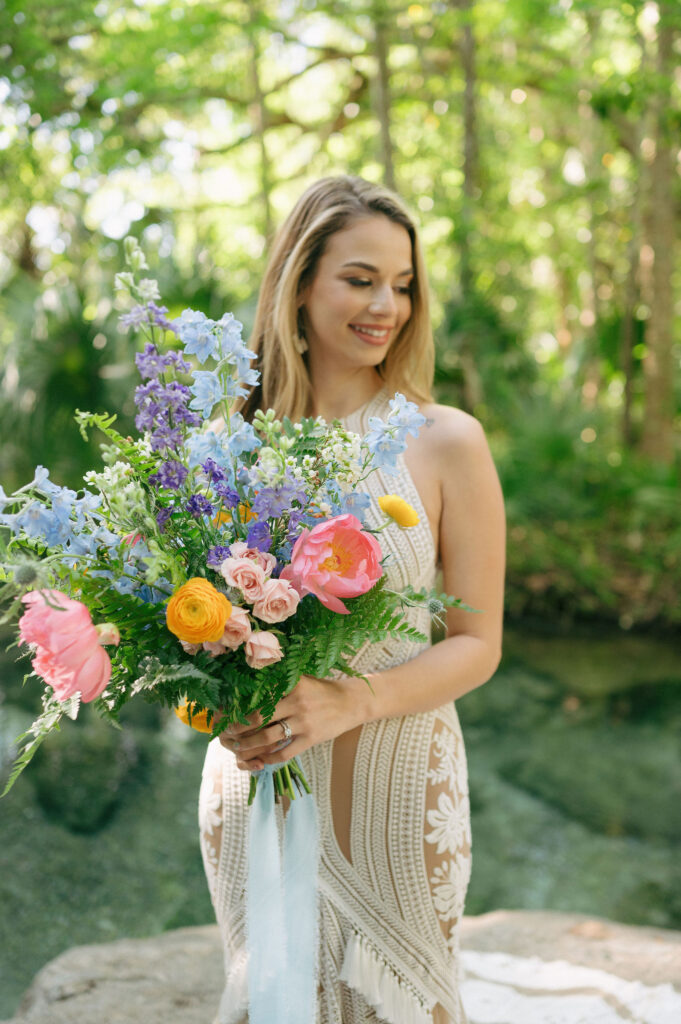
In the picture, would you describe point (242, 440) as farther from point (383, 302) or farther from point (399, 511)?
point (383, 302)

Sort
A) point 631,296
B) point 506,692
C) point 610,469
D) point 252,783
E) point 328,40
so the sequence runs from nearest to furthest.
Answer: point 252,783 < point 506,692 < point 610,469 < point 631,296 < point 328,40

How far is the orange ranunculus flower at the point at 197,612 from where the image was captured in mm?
1120

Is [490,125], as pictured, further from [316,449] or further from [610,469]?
[316,449]

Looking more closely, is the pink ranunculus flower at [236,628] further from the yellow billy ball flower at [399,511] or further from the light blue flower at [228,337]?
the light blue flower at [228,337]

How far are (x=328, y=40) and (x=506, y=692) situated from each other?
10446 mm

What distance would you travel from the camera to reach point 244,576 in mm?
1175

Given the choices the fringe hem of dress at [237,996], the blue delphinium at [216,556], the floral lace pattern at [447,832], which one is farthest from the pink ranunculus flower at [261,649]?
the fringe hem of dress at [237,996]

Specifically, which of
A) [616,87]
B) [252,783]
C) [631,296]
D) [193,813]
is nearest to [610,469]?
[631,296]

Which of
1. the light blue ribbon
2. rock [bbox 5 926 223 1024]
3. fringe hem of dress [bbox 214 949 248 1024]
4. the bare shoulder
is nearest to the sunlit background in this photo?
rock [bbox 5 926 223 1024]

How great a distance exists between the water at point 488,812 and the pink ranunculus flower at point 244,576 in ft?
10.4

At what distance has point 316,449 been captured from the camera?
1.26 metres

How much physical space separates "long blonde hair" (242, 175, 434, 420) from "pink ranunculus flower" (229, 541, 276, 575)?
80 cm

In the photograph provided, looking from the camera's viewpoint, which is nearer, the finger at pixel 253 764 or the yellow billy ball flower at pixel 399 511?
the yellow billy ball flower at pixel 399 511

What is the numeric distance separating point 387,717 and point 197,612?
80 centimetres
